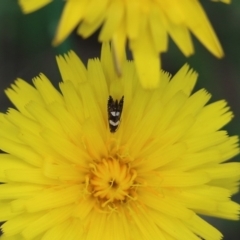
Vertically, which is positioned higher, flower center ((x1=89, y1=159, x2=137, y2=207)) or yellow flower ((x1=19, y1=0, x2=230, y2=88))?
yellow flower ((x1=19, y1=0, x2=230, y2=88))

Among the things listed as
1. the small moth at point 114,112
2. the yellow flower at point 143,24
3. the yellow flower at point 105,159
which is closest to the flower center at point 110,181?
the yellow flower at point 105,159

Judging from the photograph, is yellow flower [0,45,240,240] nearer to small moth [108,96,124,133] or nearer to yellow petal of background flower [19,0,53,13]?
small moth [108,96,124,133]

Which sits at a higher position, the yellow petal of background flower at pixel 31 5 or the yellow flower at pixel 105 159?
the yellow petal of background flower at pixel 31 5

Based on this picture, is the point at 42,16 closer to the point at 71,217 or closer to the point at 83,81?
the point at 83,81

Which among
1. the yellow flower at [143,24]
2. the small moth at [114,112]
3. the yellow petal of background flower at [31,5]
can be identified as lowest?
the small moth at [114,112]

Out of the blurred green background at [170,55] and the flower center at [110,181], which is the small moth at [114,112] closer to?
the flower center at [110,181]

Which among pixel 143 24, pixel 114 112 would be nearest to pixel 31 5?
pixel 143 24

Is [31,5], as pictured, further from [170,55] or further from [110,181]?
[170,55]

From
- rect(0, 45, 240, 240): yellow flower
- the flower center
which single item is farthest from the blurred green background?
the flower center
